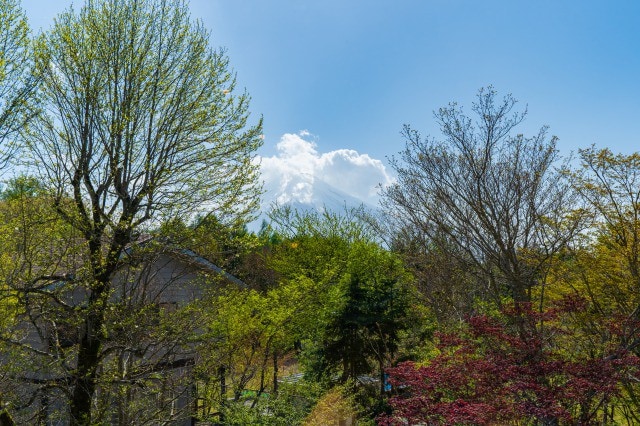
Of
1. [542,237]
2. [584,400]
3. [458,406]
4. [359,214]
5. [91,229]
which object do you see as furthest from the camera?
[359,214]

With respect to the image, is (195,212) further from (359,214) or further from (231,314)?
(359,214)

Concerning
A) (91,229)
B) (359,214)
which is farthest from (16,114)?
(359,214)

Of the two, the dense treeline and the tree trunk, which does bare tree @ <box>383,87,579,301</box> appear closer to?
the dense treeline

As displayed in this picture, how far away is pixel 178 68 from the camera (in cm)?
996

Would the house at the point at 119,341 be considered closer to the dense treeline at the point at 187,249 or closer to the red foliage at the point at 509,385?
the dense treeline at the point at 187,249

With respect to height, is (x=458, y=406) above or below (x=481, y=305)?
below

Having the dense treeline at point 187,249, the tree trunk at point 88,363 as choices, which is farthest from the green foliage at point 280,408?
the tree trunk at point 88,363

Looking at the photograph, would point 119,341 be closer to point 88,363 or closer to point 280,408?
point 88,363

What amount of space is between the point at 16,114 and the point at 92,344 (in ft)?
14.5

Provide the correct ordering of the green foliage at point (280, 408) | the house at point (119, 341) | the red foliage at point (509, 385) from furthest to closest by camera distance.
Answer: the green foliage at point (280, 408) → the house at point (119, 341) → the red foliage at point (509, 385)

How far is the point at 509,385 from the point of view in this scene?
8453 mm

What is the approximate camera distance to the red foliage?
7.31 meters

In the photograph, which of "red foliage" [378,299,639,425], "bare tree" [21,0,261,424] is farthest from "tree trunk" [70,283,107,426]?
"red foliage" [378,299,639,425]

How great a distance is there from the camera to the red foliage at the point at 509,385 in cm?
731
